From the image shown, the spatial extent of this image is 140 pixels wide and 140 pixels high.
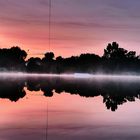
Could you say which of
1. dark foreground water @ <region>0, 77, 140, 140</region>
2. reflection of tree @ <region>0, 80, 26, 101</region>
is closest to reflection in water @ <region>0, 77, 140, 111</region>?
reflection of tree @ <region>0, 80, 26, 101</region>

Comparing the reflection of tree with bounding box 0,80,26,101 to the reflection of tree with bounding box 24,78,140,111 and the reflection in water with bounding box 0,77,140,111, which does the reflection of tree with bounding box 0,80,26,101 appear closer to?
the reflection in water with bounding box 0,77,140,111

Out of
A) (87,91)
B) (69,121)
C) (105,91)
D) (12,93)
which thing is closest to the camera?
(69,121)

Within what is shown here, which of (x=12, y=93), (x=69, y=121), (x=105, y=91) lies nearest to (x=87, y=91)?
(x=105, y=91)

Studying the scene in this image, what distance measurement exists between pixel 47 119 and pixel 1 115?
1.85m

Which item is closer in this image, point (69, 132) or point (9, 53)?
point (69, 132)

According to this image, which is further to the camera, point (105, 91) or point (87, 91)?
point (87, 91)

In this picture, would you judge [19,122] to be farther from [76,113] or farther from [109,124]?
[76,113]

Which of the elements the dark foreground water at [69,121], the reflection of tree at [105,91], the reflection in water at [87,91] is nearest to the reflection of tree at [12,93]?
the reflection in water at [87,91]

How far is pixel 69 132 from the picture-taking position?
17406 mm

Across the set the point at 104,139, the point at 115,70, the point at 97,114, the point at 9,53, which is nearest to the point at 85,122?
the point at 97,114

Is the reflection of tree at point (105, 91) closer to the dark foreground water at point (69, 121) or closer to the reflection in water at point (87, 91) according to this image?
the reflection in water at point (87, 91)

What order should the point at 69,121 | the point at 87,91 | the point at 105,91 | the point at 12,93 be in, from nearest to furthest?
the point at 69,121 < the point at 12,93 < the point at 105,91 < the point at 87,91

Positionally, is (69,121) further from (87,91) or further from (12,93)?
(87,91)

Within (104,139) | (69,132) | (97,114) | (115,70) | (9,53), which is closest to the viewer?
(104,139)
